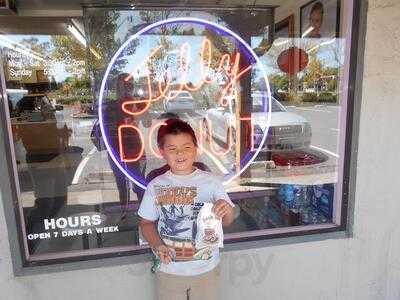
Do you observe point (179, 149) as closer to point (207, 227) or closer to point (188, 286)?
point (207, 227)

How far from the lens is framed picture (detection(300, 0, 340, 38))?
246cm

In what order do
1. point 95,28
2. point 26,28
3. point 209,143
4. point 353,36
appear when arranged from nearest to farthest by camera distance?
point 353,36
point 209,143
point 95,28
point 26,28

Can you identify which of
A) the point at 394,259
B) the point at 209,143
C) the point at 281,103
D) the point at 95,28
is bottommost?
the point at 394,259

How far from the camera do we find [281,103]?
288 cm

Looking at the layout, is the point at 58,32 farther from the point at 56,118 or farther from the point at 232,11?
the point at 232,11

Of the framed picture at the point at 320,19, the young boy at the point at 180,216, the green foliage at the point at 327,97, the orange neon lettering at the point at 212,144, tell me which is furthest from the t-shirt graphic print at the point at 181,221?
the framed picture at the point at 320,19

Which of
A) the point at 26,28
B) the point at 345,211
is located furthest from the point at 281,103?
the point at 26,28

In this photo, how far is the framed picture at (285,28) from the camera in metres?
2.90

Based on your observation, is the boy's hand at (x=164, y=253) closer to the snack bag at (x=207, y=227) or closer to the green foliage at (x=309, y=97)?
the snack bag at (x=207, y=227)

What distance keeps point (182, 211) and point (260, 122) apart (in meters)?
1.35

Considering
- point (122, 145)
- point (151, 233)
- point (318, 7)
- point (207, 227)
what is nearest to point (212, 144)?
point (122, 145)

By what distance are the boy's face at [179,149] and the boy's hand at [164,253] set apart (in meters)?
0.36

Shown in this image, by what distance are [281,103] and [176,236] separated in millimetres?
1575

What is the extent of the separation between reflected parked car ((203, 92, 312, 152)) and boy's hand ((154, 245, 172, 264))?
4.01ft
